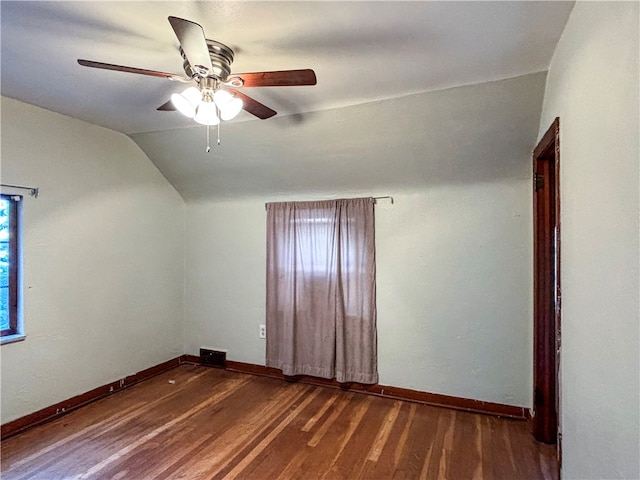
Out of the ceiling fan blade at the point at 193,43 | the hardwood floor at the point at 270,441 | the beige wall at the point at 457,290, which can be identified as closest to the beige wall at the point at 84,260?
the hardwood floor at the point at 270,441

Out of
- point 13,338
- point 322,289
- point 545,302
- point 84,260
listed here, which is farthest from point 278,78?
point 13,338

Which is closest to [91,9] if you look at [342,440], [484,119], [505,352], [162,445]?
[484,119]

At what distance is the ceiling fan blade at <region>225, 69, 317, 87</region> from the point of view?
157 cm

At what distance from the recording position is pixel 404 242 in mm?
3104

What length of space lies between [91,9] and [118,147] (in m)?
1.98

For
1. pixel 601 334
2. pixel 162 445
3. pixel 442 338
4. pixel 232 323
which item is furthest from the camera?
pixel 232 323

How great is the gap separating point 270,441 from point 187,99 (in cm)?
220

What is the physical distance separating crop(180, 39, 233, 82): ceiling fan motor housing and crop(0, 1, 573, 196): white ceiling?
1.8 inches

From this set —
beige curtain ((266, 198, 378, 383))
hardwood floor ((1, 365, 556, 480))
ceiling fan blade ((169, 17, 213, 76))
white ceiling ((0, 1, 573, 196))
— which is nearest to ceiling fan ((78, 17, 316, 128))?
ceiling fan blade ((169, 17, 213, 76))

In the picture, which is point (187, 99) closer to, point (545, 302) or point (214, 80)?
point (214, 80)

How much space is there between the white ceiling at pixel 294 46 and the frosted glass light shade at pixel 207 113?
32cm

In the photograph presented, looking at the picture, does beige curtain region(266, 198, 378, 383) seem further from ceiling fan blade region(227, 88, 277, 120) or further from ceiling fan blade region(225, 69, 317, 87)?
ceiling fan blade region(225, 69, 317, 87)

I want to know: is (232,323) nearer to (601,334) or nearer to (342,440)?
(342,440)

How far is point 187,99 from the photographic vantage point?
5.79ft
